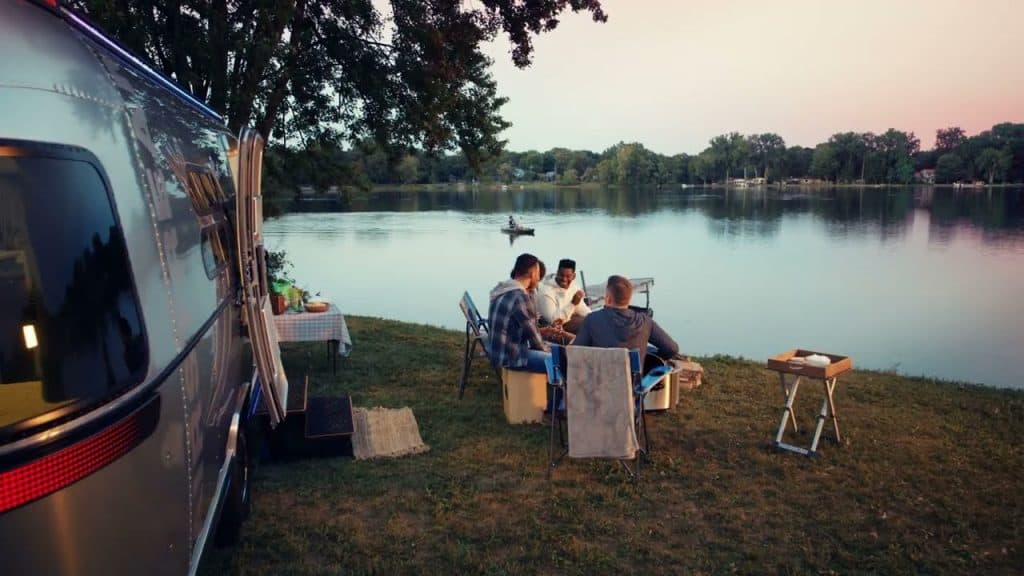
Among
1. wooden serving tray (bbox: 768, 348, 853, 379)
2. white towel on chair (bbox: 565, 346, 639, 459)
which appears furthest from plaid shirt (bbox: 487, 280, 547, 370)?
wooden serving tray (bbox: 768, 348, 853, 379)

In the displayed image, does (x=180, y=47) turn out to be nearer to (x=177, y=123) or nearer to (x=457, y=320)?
(x=177, y=123)

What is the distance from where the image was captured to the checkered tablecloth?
25.7ft

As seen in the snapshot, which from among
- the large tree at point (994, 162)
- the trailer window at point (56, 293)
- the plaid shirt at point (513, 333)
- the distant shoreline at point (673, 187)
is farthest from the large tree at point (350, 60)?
the large tree at point (994, 162)

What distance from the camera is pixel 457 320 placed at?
19016mm

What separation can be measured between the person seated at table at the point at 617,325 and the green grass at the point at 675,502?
0.93 metres

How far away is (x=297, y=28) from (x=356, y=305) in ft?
40.9

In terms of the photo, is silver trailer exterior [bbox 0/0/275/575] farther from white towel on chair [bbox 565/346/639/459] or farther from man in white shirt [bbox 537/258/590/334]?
man in white shirt [bbox 537/258/590/334]

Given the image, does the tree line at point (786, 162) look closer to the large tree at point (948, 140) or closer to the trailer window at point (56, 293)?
the large tree at point (948, 140)

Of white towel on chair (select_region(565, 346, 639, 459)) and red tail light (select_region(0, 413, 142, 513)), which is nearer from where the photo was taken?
red tail light (select_region(0, 413, 142, 513))

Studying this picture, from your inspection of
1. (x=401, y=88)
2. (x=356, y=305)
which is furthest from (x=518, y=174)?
(x=401, y=88)

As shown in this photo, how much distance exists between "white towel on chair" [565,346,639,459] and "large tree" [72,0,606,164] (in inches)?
230

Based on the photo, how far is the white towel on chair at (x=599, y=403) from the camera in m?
5.05

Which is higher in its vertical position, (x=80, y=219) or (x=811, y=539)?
(x=80, y=219)

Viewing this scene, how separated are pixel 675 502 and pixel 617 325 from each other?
138 cm
